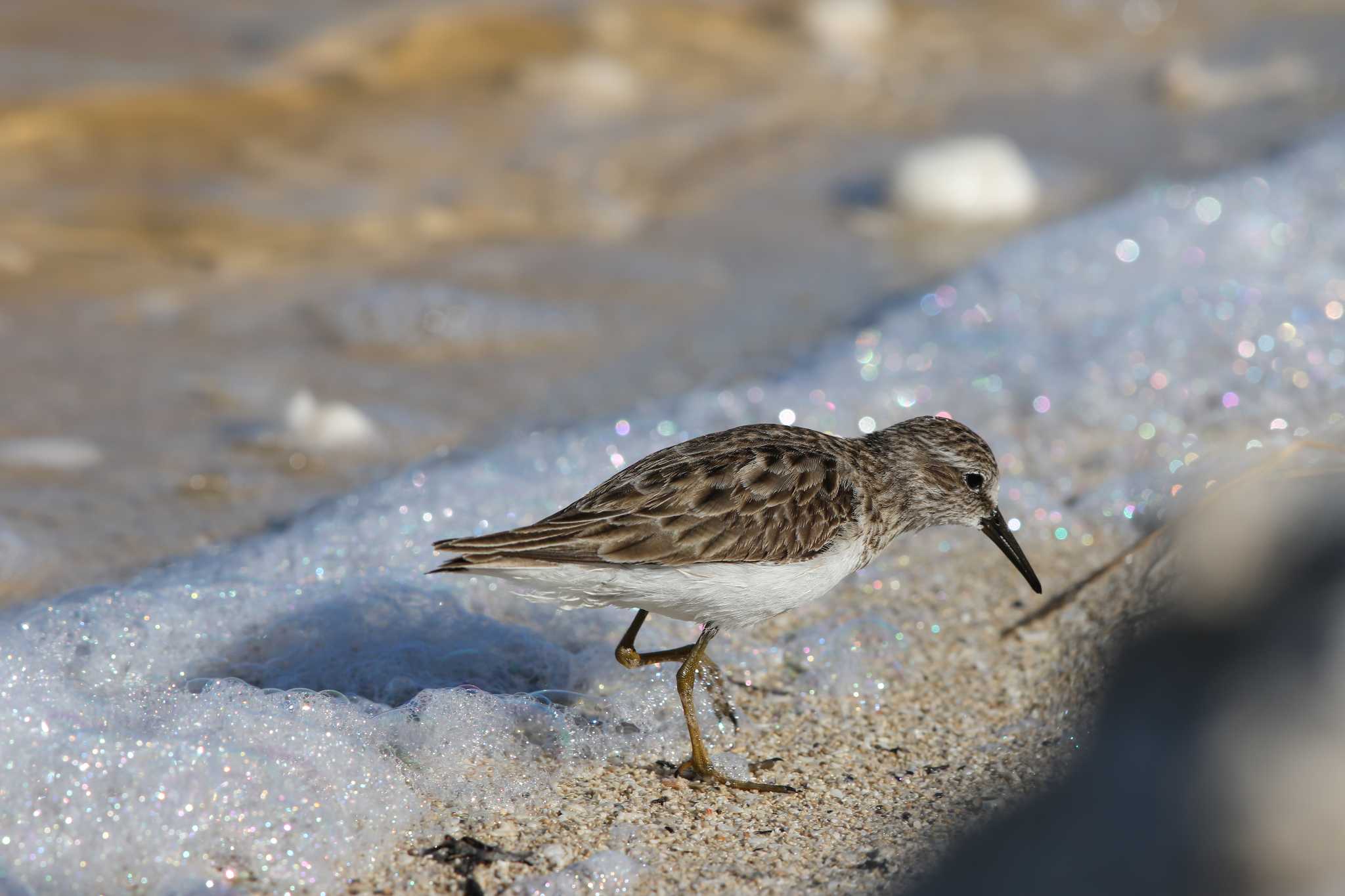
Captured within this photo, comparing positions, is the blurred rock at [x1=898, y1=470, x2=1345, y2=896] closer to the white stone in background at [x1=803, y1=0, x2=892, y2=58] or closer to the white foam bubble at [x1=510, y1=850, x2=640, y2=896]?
the white foam bubble at [x1=510, y1=850, x2=640, y2=896]

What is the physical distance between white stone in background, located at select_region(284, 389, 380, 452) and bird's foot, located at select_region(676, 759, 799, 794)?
2.33 m

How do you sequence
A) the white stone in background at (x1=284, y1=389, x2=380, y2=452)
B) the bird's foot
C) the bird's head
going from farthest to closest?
the white stone in background at (x1=284, y1=389, x2=380, y2=452) → the bird's head → the bird's foot

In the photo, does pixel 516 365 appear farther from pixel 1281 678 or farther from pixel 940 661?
pixel 1281 678

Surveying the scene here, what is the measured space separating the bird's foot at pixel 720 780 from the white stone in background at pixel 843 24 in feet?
23.1

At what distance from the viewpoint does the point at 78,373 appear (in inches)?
227

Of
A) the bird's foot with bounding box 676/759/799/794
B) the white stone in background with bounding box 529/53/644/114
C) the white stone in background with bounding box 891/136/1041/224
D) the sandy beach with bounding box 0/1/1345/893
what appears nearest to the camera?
the sandy beach with bounding box 0/1/1345/893

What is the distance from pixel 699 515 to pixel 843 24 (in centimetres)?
709

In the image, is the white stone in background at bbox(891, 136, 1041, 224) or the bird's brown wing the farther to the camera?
the white stone in background at bbox(891, 136, 1041, 224)

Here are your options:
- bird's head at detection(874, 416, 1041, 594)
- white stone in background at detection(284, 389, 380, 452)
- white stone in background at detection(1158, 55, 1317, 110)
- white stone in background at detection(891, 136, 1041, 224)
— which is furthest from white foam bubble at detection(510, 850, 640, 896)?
white stone in background at detection(1158, 55, 1317, 110)

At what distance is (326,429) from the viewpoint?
17.4 ft

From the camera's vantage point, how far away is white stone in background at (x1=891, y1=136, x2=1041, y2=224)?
6934 mm

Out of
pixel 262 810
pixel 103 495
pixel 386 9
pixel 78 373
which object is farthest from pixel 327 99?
pixel 262 810

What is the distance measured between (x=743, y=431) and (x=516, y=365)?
246 centimetres

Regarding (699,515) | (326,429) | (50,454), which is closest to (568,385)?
(326,429)
